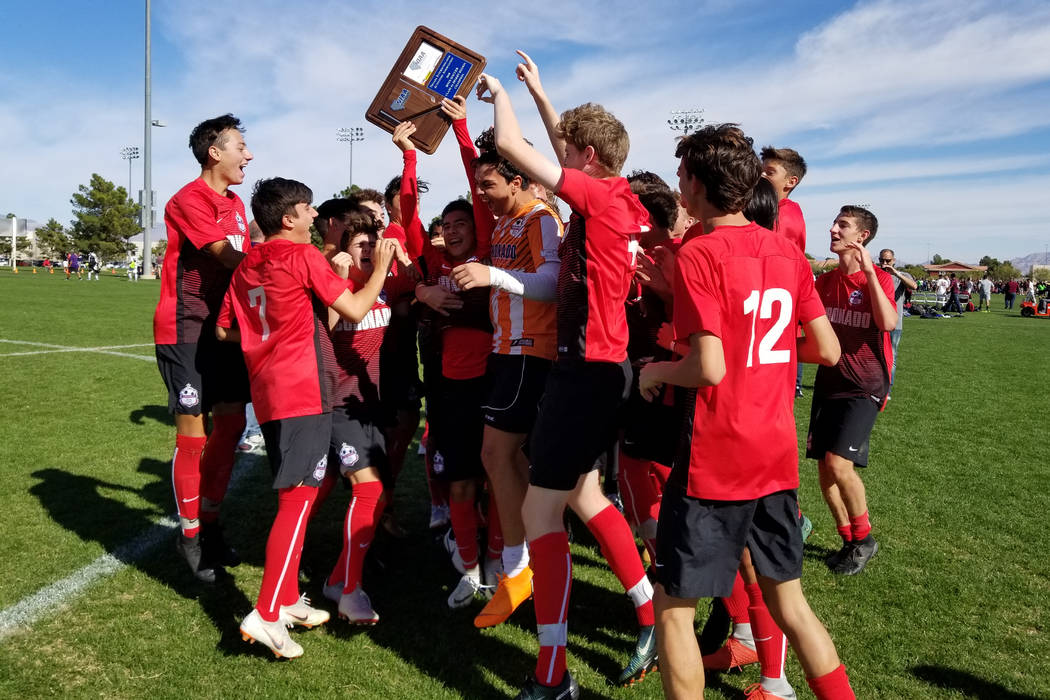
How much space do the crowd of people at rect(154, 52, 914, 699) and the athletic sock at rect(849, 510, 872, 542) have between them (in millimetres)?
16

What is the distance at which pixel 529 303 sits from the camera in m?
3.25

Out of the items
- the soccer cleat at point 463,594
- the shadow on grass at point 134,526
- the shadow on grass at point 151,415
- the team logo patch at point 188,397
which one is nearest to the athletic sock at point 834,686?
the soccer cleat at point 463,594

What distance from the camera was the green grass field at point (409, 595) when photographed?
3.02 m

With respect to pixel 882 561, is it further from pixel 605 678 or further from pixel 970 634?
pixel 605 678

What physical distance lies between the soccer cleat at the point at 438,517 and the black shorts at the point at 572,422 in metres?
2.08

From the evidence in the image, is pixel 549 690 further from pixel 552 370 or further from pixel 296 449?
pixel 296 449

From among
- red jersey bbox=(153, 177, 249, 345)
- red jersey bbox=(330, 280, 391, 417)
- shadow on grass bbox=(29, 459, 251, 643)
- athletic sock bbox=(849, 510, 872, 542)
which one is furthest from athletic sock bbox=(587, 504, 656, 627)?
red jersey bbox=(153, 177, 249, 345)

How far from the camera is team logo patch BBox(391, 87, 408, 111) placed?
3768 mm

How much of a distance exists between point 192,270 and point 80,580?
5.80 ft

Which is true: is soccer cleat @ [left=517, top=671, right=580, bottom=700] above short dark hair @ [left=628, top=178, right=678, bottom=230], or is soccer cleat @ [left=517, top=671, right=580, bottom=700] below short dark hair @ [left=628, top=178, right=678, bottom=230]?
below

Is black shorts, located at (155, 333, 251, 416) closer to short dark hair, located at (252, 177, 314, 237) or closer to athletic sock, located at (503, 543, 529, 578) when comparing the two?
short dark hair, located at (252, 177, 314, 237)

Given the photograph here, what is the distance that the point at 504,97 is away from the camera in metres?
2.75

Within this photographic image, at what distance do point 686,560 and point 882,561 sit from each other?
2.86m

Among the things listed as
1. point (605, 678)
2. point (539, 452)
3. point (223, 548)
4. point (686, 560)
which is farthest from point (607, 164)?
point (223, 548)
